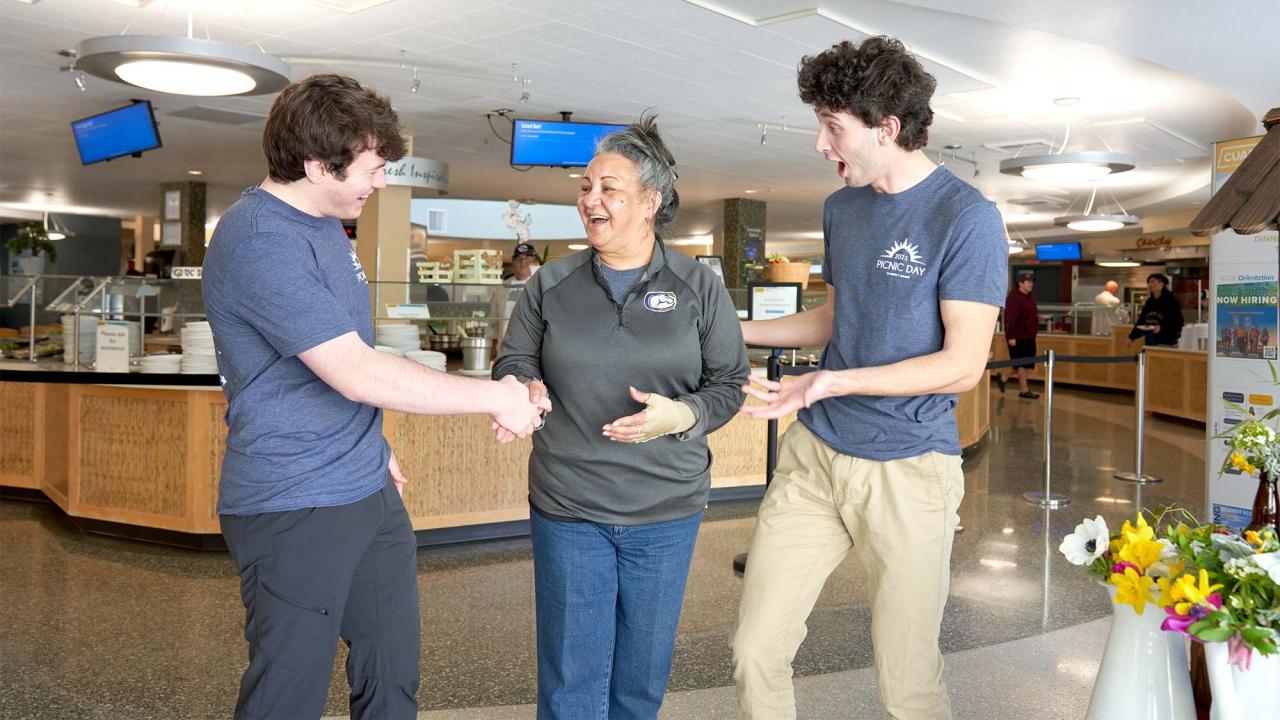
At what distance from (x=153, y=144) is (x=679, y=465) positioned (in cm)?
872

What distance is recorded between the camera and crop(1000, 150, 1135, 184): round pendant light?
9062 mm

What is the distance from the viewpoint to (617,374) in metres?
2.14

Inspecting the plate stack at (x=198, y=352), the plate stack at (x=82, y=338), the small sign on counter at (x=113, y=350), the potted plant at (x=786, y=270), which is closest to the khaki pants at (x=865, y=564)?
the plate stack at (x=198, y=352)

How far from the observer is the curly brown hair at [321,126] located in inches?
71.4

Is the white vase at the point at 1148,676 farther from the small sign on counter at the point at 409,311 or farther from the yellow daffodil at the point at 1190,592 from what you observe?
the small sign on counter at the point at 409,311

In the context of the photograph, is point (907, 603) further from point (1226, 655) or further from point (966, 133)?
point (966, 133)

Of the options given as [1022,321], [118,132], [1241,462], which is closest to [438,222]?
[118,132]

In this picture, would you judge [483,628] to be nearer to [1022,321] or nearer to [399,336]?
[399,336]

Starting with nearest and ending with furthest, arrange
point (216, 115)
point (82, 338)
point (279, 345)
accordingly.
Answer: point (279, 345), point (82, 338), point (216, 115)

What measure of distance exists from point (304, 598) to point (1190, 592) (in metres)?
1.48

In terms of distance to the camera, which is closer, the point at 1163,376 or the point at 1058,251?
the point at 1163,376

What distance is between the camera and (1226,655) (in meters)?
1.41

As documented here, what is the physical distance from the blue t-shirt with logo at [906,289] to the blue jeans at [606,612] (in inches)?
17.8

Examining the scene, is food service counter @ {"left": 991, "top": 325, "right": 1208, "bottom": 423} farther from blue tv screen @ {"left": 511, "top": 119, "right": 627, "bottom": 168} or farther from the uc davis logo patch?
the uc davis logo patch
